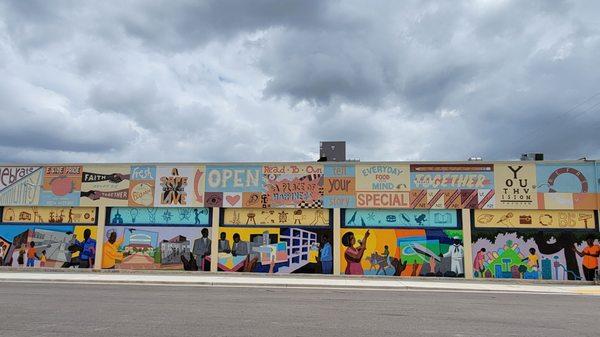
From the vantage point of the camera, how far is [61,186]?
25406mm

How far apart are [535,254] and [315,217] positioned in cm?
1023

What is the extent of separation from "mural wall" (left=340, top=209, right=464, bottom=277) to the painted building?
5 cm

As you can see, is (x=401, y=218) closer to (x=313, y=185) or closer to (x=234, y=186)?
(x=313, y=185)

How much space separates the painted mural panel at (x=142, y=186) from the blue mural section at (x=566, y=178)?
18.7 m

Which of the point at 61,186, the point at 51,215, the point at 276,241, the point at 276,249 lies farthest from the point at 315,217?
the point at 51,215

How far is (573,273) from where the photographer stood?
22.1 meters

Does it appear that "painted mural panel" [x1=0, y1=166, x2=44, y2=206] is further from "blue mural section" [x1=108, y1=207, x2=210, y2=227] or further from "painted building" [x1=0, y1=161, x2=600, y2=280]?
"blue mural section" [x1=108, y1=207, x2=210, y2=227]

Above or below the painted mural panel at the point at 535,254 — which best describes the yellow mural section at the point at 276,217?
above

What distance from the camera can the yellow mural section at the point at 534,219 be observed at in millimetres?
22297

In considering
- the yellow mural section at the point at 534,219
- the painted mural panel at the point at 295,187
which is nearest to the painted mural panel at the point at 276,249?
the painted mural panel at the point at 295,187

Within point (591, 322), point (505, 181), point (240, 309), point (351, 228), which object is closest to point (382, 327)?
point (240, 309)

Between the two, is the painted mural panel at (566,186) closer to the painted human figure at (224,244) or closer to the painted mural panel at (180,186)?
the painted human figure at (224,244)

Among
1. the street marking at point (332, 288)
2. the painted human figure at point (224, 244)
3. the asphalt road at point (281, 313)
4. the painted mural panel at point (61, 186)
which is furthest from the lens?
the painted mural panel at point (61, 186)

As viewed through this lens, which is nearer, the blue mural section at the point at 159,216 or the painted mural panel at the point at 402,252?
the painted mural panel at the point at 402,252
